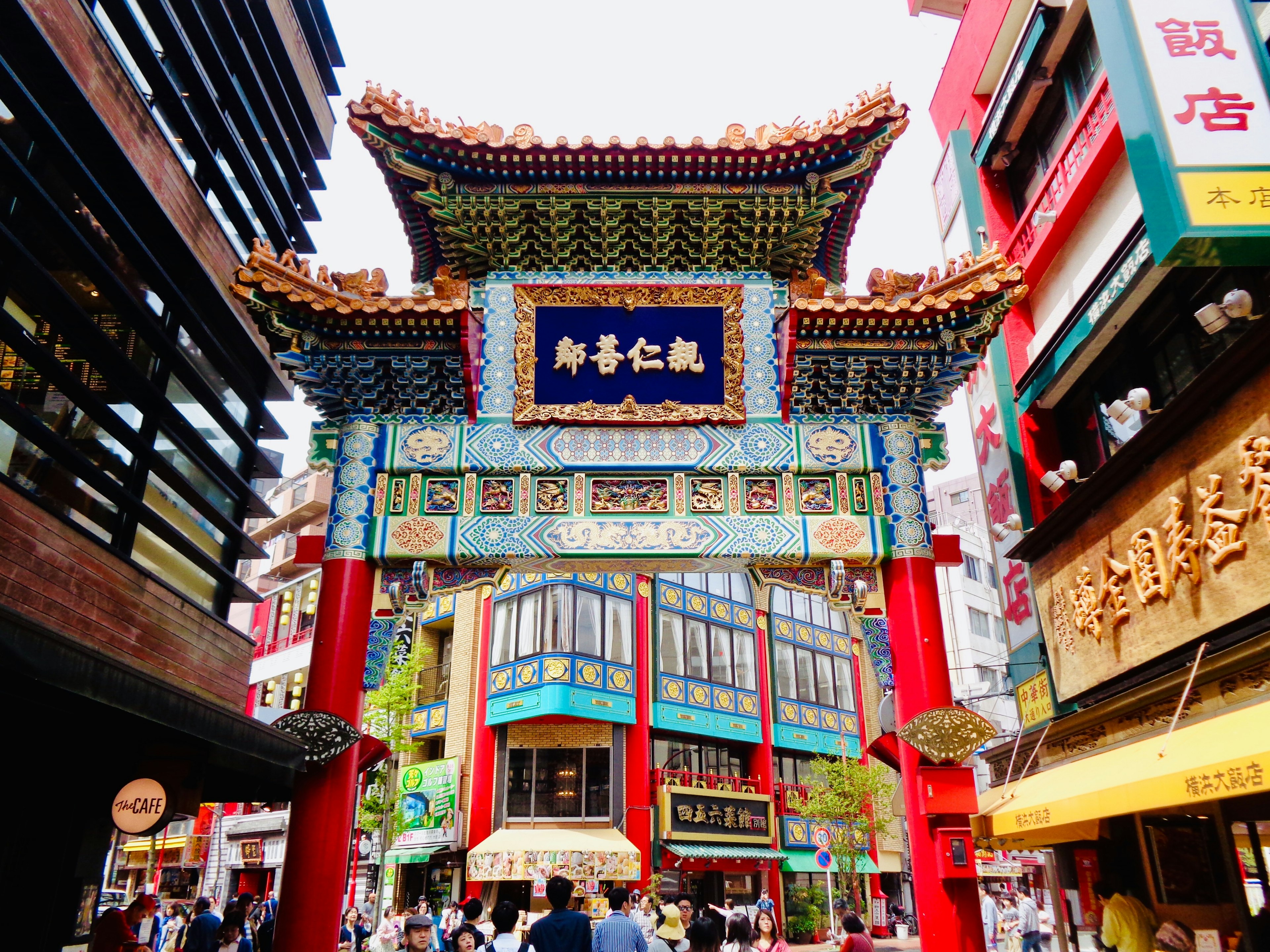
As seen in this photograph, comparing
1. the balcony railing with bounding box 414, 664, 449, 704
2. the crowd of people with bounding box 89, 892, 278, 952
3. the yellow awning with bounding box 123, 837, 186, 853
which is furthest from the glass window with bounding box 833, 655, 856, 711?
the yellow awning with bounding box 123, 837, 186, 853

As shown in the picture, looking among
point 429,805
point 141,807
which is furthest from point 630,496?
point 429,805

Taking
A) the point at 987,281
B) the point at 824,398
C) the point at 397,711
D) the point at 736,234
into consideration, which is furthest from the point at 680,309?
the point at 397,711

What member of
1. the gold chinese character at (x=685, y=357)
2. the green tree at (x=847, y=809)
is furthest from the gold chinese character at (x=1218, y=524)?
the green tree at (x=847, y=809)

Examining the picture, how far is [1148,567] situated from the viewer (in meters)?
8.47

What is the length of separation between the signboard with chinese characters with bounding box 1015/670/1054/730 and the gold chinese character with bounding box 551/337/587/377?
6.80m

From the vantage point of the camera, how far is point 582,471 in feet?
32.9

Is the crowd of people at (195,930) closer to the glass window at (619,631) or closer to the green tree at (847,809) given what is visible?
the glass window at (619,631)

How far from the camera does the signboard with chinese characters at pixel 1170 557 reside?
689cm

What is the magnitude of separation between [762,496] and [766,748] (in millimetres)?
23054

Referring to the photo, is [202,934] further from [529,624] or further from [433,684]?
[433,684]

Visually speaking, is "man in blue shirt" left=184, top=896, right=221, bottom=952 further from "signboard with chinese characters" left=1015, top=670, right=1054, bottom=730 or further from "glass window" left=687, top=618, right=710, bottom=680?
"glass window" left=687, top=618, right=710, bottom=680

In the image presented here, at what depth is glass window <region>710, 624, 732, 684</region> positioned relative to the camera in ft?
101

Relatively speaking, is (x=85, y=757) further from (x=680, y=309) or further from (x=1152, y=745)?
(x=1152, y=745)

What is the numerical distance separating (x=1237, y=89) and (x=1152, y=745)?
5359 mm
